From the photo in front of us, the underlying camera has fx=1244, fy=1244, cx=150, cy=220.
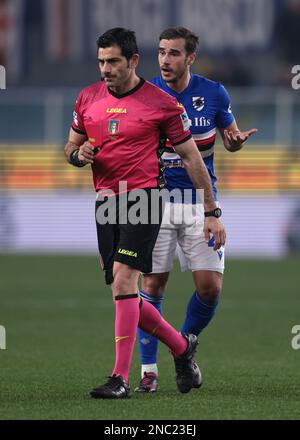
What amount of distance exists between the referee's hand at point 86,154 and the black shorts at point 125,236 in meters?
0.34

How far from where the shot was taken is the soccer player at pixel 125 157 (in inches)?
290

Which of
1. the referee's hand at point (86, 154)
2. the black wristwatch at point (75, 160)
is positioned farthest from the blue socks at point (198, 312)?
the referee's hand at point (86, 154)

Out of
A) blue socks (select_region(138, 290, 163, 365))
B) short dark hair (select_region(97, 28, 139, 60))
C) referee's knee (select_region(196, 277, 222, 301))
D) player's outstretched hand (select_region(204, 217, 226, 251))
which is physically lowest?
blue socks (select_region(138, 290, 163, 365))

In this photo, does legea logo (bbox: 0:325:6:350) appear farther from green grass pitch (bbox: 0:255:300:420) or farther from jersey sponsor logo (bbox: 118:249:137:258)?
jersey sponsor logo (bbox: 118:249:137:258)

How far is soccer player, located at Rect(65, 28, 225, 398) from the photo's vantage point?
7.36 metres

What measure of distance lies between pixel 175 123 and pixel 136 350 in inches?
150

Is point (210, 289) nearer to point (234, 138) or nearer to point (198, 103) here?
point (234, 138)

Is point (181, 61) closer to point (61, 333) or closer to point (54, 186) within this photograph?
point (61, 333)

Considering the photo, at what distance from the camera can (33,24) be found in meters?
28.3

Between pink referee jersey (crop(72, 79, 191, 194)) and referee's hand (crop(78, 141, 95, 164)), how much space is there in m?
0.17

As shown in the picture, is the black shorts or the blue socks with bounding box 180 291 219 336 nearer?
the black shorts

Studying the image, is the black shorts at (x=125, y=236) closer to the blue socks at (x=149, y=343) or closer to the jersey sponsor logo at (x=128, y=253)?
the jersey sponsor logo at (x=128, y=253)

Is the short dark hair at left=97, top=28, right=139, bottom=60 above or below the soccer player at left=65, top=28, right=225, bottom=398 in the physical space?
above

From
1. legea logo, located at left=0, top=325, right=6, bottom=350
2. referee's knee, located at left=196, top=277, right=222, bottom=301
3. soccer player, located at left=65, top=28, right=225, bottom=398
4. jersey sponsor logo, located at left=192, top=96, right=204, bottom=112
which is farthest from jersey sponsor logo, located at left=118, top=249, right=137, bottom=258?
legea logo, located at left=0, top=325, right=6, bottom=350
